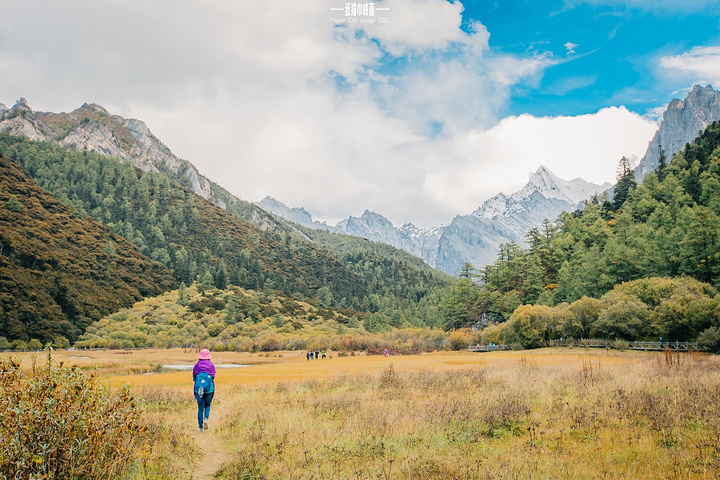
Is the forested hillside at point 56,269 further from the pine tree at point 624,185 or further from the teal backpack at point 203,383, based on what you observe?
Answer: the pine tree at point 624,185

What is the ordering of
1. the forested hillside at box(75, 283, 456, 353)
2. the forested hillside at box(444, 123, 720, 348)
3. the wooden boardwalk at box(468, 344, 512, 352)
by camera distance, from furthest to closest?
the forested hillside at box(75, 283, 456, 353) < the wooden boardwalk at box(468, 344, 512, 352) < the forested hillside at box(444, 123, 720, 348)

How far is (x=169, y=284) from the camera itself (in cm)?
12206

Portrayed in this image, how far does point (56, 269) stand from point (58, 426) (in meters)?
110

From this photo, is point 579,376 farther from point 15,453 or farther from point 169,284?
point 169,284

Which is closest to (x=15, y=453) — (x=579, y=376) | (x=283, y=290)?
(x=579, y=376)

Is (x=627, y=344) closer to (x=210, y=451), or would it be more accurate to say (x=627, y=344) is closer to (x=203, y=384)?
(x=203, y=384)

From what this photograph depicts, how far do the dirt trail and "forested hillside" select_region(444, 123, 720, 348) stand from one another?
150 feet

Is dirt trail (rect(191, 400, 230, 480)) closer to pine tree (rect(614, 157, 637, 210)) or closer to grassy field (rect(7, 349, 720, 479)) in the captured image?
grassy field (rect(7, 349, 720, 479))

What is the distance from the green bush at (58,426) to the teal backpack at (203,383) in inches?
191

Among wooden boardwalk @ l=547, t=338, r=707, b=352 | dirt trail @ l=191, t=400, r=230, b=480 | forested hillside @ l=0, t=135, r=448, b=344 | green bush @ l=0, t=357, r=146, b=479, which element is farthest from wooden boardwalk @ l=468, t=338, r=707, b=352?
forested hillside @ l=0, t=135, r=448, b=344

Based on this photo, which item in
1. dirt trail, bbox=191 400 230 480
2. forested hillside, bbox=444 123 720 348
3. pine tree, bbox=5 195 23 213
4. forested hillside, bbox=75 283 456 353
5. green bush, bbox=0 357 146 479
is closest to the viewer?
green bush, bbox=0 357 146 479

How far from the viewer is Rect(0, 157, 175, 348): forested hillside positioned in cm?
7712

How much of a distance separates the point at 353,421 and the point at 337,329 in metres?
90.9

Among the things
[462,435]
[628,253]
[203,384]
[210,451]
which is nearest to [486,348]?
[628,253]
